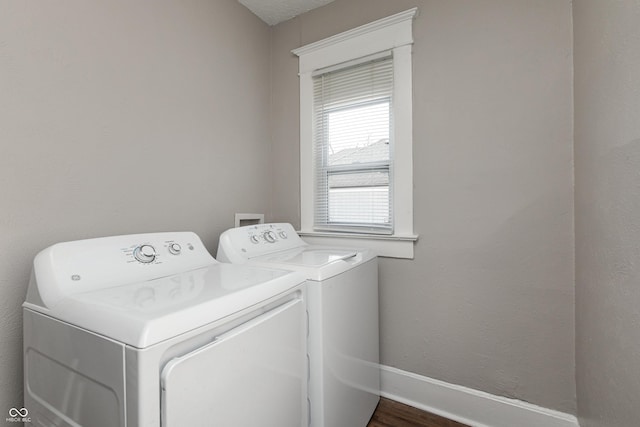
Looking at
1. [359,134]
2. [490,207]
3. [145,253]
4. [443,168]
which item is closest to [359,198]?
[359,134]

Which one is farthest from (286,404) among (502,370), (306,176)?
(306,176)

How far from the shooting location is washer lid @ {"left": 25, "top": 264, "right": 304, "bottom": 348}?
2.02 ft

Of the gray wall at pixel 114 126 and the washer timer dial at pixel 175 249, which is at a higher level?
the gray wall at pixel 114 126

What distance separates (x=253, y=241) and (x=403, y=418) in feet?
Answer: 4.07

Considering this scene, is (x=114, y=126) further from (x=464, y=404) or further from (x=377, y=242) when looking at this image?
(x=464, y=404)

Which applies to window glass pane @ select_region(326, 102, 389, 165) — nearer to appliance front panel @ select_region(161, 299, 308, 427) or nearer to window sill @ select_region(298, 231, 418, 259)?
window sill @ select_region(298, 231, 418, 259)

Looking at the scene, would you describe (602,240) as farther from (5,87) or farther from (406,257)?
(5,87)

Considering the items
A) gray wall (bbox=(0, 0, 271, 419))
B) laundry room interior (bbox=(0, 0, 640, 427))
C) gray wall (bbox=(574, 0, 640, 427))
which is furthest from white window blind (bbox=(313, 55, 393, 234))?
gray wall (bbox=(574, 0, 640, 427))

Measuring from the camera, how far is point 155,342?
59 centimetres

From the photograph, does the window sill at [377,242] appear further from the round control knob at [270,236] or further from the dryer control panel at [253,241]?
the round control knob at [270,236]

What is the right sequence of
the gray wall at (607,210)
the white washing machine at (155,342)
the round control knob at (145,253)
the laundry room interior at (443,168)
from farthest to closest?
the round control knob at (145,253) → the laundry room interior at (443,168) → the gray wall at (607,210) → the white washing machine at (155,342)

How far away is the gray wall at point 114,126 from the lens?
962mm

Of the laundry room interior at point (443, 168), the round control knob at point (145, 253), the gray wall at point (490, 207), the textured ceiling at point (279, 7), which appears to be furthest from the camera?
the textured ceiling at point (279, 7)

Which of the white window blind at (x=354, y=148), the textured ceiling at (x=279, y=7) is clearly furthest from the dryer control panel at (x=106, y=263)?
the textured ceiling at (x=279, y=7)
